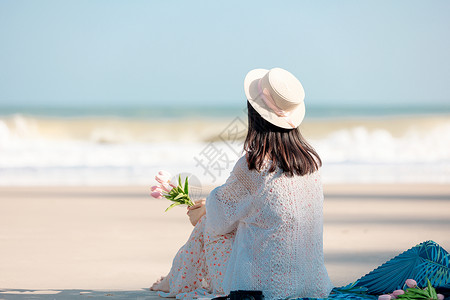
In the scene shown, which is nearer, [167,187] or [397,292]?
[397,292]

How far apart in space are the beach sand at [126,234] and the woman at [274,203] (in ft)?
3.46

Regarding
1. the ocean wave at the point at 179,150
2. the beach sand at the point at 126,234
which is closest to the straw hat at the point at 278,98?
the ocean wave at the point at 179,150

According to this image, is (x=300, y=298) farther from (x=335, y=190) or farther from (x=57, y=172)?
(x=57, y=172)

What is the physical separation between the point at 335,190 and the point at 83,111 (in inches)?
1034

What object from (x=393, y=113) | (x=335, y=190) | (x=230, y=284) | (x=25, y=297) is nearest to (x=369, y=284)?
(x=230, y=284)

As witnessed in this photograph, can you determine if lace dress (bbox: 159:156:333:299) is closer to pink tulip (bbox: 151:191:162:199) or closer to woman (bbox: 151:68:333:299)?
woman (bbox: 151:68:333:299)

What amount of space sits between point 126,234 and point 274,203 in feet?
11.6

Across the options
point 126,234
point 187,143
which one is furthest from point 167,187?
point 187,143

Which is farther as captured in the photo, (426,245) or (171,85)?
(171,85)

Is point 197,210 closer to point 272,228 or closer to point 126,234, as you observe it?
point 272,228

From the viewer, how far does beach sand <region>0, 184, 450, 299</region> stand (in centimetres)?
505

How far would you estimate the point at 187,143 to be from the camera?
25.2 m

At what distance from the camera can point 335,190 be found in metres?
10.6

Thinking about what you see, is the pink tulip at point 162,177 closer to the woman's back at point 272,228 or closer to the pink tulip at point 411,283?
the woman's back at point 272,228
